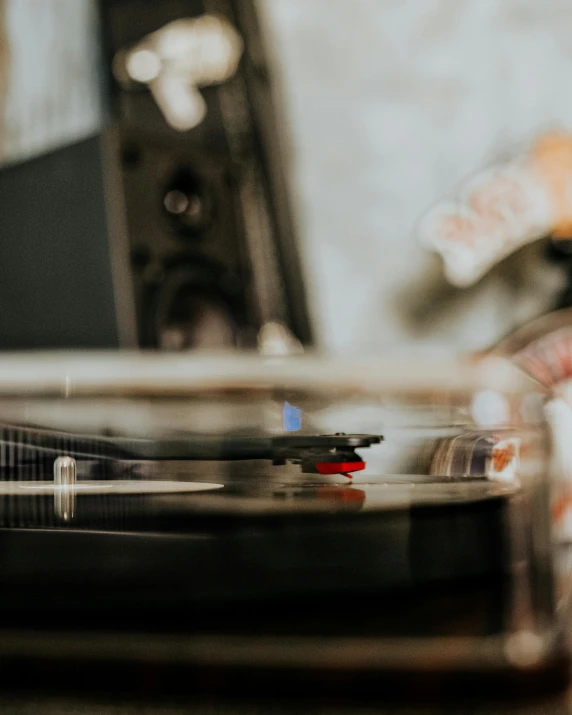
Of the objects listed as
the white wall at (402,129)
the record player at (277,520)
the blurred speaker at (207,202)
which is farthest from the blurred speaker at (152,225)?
the record player at (277,520)

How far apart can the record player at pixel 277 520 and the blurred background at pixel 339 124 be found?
0.98 metres

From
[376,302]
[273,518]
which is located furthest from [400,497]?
[376,302]

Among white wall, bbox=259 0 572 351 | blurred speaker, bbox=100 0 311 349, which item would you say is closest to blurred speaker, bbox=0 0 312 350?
blurred speaker, bbox=100 0 311 349

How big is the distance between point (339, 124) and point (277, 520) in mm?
1457

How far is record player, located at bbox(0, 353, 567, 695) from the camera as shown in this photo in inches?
9.5

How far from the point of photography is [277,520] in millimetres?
246

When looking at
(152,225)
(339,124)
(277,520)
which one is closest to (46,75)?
(339,124)

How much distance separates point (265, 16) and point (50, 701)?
158 cm

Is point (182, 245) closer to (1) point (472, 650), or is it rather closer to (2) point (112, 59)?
(2) point (112, 59)

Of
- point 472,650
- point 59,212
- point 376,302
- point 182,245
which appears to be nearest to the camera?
point 472,650

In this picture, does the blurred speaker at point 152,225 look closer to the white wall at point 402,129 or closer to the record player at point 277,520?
the white wall at point 402,129

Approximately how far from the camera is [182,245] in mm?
1146

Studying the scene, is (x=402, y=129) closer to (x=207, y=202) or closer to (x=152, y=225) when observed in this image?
(x=207, y=202)

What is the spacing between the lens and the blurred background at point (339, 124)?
1.44 meters
